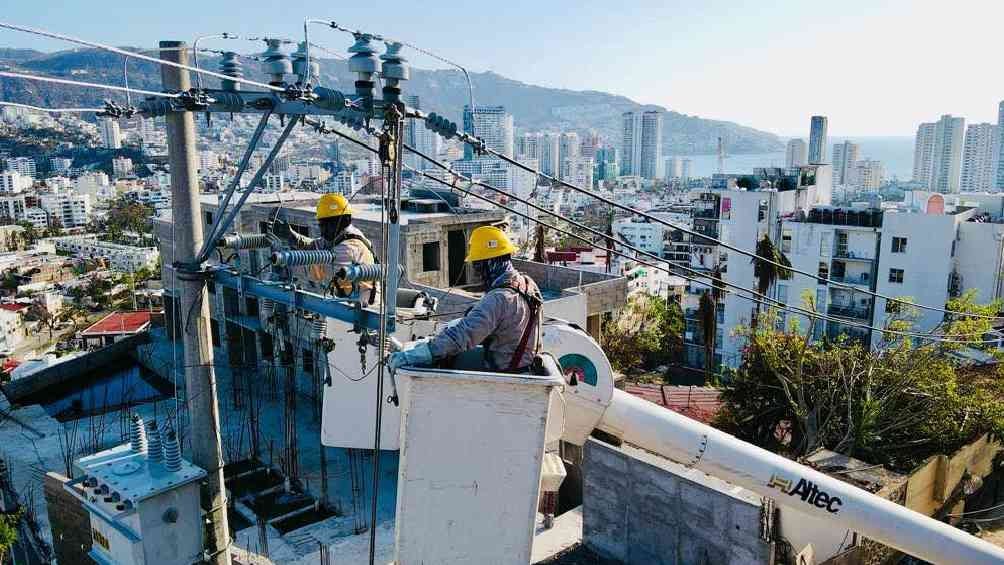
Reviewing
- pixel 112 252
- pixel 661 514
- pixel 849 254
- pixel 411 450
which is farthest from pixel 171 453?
pixel 112 252

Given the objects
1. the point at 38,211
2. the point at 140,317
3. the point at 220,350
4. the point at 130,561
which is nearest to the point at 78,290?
the point at 140,317

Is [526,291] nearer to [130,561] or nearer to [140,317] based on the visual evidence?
[130,561]

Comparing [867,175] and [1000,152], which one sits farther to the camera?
[867,175]

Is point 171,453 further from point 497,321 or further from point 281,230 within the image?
point 497,321

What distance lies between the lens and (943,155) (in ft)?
542

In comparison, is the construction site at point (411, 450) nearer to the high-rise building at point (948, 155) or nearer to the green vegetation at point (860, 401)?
the green vegetation at point (860, 401)

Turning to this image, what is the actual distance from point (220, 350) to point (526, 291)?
24.3 meters

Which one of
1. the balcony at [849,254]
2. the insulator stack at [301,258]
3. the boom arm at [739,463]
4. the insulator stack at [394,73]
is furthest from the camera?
the balcony at [849,254]

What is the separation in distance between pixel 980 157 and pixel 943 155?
26.3 feet

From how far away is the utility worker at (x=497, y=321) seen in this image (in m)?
4.89

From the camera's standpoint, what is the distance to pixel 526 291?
5250mm

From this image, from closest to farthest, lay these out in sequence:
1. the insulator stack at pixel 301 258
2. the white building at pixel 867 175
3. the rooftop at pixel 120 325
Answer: the insulator stack at pixel 301 258 < the rooftop at pixel 120 325 < the white building at pixel 867 175

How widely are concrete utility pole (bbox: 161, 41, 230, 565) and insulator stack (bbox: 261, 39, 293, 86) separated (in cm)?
75

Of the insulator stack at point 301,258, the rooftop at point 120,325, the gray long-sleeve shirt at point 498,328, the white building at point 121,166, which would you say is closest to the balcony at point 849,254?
the insulator stack at point 301,258
